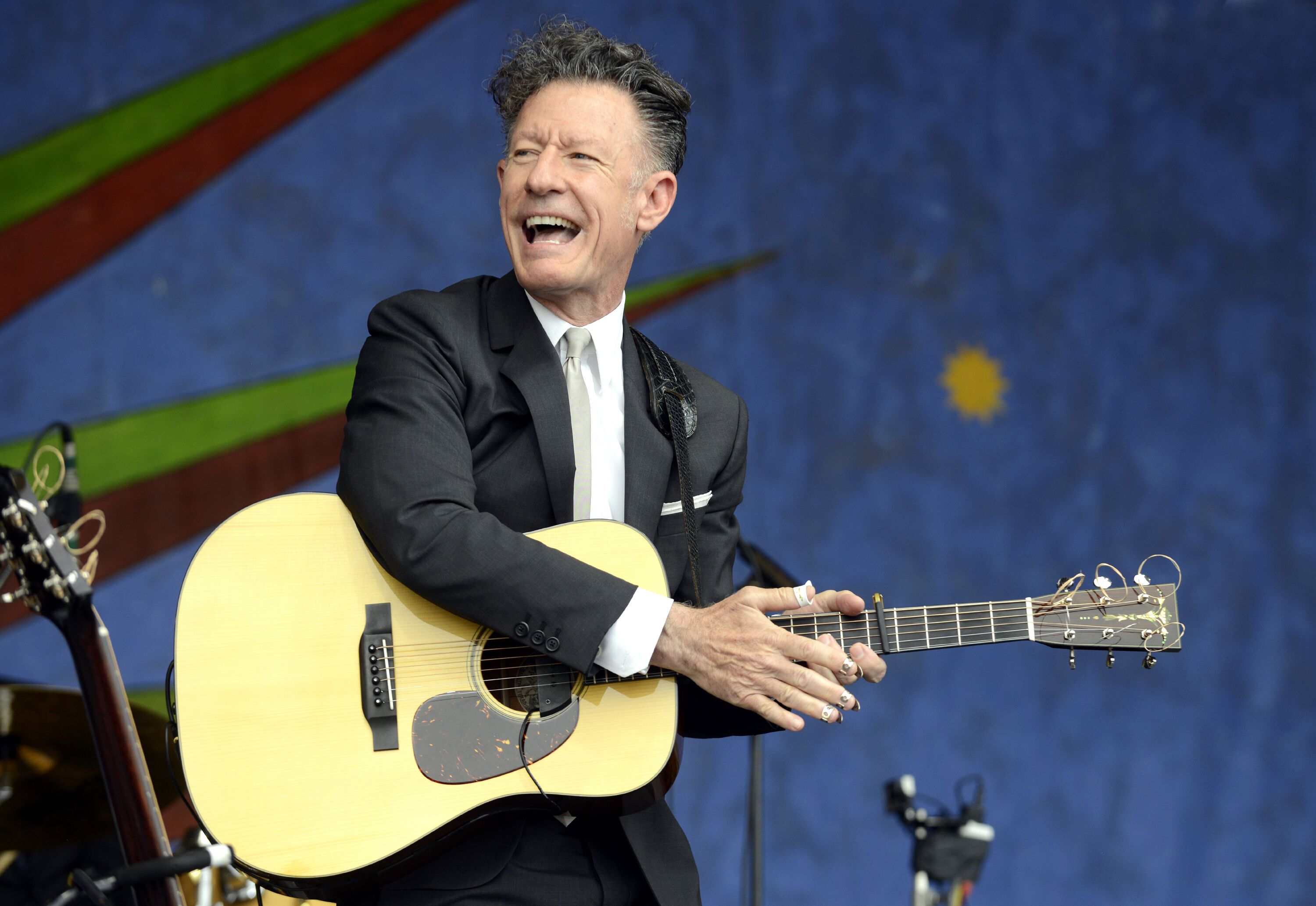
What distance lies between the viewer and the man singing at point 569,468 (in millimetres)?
1781

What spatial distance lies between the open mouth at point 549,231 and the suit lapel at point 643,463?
29 centimetres

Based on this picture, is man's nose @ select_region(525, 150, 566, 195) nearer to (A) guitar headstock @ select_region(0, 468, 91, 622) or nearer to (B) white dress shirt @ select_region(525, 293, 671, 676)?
(B) white dress shirt @ select_region(525, 293, 671, 676)

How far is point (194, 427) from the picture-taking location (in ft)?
12.2

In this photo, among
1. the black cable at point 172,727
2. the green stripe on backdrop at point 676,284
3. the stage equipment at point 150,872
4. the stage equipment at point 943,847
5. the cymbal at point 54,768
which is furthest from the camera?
the green stripe on backdrop at point 676,284

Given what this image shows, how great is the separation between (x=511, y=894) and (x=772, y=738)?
Result: 243 centimetres

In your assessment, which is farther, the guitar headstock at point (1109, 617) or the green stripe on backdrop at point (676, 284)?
the green stripe on backdrop at point (676, 284)

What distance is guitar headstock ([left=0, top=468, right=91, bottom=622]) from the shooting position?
140cm

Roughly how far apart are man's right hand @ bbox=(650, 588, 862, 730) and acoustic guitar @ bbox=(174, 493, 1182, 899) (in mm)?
111

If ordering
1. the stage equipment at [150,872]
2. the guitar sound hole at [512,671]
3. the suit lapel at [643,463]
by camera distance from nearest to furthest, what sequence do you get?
the stage equipment at [150,872] → the guitar sound hole at [512,671] → the suit lapel at [643,463]

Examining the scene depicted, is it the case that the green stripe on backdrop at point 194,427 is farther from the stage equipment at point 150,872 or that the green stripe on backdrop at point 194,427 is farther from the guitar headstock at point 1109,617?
the stage equipment at point 150,872

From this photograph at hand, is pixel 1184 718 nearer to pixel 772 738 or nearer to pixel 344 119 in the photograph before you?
pixel 772 738

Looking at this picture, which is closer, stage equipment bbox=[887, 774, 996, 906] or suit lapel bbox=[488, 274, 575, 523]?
suit lapel bbox=[488, 274, 575, 523]

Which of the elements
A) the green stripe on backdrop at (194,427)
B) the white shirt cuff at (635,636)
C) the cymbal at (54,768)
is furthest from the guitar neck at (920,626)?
the green stripe on backdrop at (194,427)

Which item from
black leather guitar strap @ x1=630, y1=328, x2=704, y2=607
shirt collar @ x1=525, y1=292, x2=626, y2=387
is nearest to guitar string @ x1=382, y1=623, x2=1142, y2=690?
black leather guitar strap @ x1=630, y1=328, x2=704, y2=607
